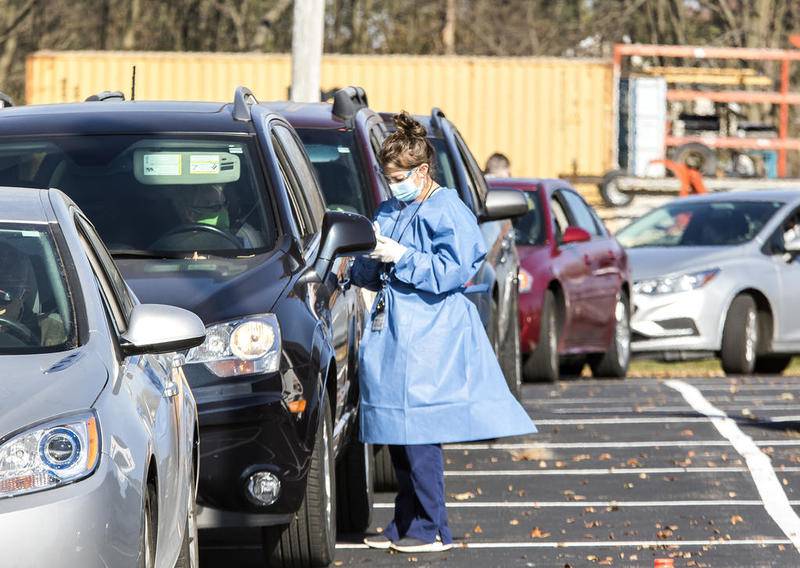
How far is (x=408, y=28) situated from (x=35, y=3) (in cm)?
1009

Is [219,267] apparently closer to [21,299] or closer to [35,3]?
[21,299]

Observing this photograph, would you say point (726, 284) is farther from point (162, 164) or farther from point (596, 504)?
point (162, 164)

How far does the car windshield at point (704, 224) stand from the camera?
17.8 meters

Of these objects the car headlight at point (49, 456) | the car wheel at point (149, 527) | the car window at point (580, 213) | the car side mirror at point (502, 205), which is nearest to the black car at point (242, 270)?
the car wheel at point (149, 527)

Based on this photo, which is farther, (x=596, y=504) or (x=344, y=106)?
(x=344, y=106)

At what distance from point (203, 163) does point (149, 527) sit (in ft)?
10.3

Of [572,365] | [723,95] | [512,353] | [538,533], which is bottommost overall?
[572,365]

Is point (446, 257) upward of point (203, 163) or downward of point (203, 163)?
downward

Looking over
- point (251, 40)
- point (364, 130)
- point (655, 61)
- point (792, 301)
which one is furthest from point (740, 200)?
point (251, 40)

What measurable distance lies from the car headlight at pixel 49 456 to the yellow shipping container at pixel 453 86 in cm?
2826

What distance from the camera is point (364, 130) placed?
9281 millimetres

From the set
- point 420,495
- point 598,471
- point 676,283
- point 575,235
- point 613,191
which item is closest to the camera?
point 420,495

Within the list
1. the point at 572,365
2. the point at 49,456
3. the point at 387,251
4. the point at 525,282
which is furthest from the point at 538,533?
the point at 572,365

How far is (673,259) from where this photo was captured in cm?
1738
